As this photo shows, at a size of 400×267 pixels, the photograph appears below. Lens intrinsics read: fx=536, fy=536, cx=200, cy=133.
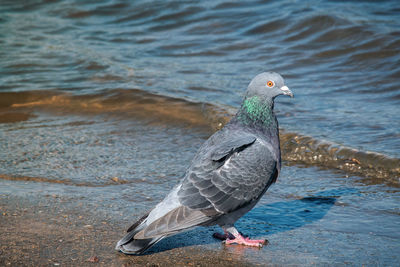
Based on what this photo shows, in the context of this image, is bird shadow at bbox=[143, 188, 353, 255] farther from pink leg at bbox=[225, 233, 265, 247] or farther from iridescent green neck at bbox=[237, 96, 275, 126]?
iridescent green neck at bbox=[237, 96, 275, 126]

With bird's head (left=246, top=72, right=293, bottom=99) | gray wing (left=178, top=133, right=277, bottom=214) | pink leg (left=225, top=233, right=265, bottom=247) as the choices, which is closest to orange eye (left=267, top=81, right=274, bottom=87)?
bird's head (left=246, top=72, right=293, bottom=99)

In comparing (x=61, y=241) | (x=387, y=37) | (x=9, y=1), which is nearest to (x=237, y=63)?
(x=387, y=37)

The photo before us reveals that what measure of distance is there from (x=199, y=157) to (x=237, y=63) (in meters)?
6.21

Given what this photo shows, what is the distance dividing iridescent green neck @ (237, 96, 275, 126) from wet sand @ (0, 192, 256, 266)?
114cm

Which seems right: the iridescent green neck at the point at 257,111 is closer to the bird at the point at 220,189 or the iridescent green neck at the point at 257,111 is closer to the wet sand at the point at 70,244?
the bird at the point at 220,189

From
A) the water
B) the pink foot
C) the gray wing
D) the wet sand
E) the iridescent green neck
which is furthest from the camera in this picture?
the water

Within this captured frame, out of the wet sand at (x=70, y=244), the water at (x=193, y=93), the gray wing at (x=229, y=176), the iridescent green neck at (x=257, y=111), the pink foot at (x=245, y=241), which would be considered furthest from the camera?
the water at (x=193, y=93)

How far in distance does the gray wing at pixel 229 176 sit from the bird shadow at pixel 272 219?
406 mm

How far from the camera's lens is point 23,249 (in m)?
3.76

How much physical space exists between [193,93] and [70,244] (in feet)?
16.6

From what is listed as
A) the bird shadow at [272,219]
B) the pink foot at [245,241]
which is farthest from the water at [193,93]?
the pink foot at [245,241]

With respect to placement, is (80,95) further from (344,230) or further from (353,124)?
(344,230)

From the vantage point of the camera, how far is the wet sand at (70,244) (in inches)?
144

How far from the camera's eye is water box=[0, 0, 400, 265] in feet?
18.0
